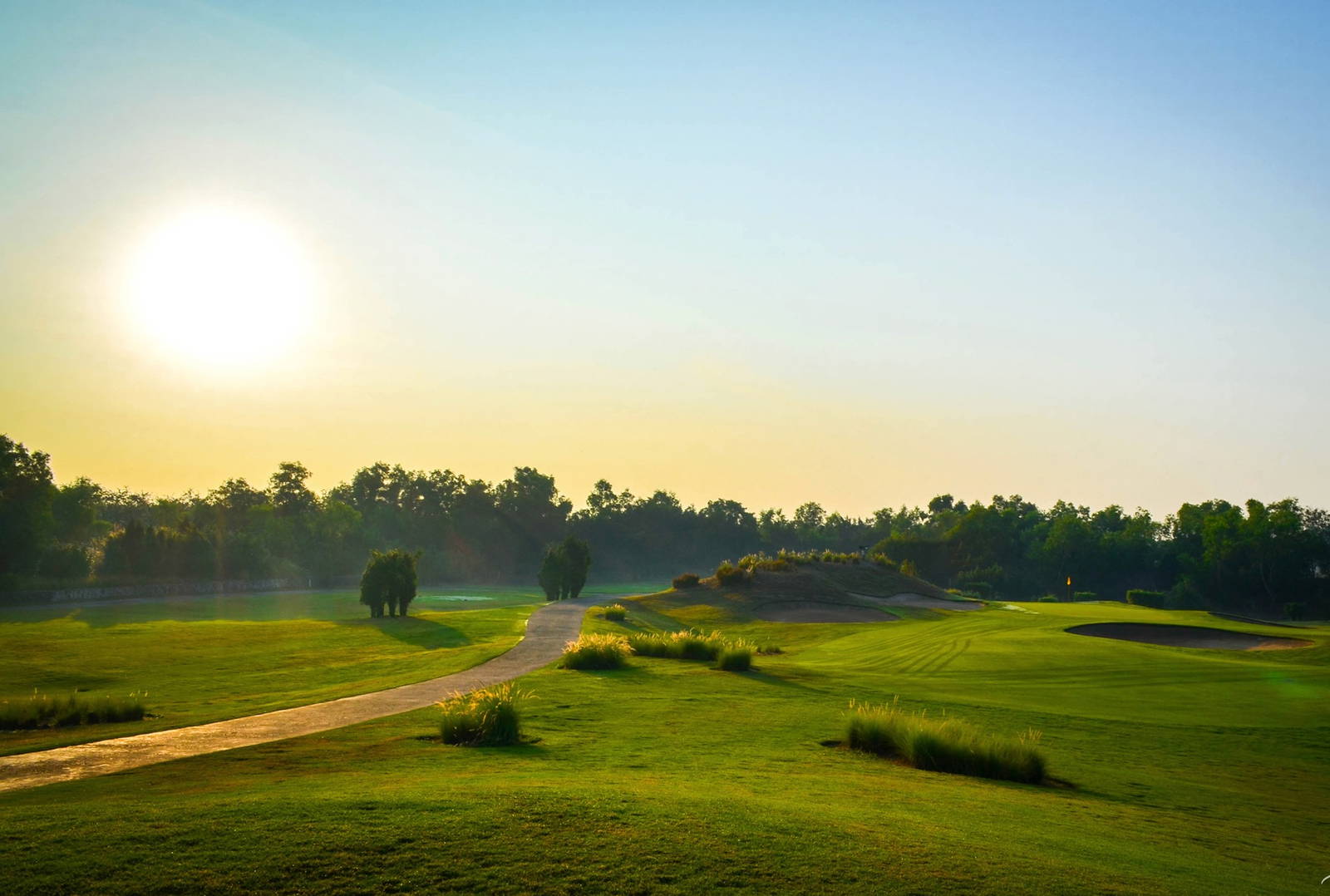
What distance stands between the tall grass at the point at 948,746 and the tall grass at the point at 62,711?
13363 millimetres

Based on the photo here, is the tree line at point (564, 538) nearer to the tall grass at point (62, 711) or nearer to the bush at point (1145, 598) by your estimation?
the bush at point (1145, 598)

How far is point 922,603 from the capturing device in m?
64.6

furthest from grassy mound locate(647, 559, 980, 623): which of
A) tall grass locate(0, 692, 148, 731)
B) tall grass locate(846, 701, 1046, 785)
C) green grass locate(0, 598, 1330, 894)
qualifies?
tall grass locate(0, 692, 148, 731)

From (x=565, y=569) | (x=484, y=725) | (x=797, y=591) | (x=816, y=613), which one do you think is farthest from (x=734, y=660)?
(x=565, y=569)

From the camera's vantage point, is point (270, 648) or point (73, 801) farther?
point (270, 648)

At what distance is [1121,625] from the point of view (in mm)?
44000

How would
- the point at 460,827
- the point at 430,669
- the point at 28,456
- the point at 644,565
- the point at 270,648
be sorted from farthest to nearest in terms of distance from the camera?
the point at 644,565, the point at 28,456, the point at 270,648, the point at 430,669, the point at 460,827

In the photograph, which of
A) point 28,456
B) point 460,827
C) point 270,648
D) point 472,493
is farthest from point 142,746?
point 472,493

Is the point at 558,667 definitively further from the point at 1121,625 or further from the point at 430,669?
the point at 1121,625

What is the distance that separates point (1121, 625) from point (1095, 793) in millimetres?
35354

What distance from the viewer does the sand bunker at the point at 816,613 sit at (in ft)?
176

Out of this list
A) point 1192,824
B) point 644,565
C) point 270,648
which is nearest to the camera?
point 1192,824

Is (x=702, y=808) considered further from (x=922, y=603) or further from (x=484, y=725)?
(x=922, y=603)

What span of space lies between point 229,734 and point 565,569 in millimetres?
52205
